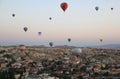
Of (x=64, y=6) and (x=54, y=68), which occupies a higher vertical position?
(x=64, y=6)

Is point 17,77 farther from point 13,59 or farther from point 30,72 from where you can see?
point 13,59

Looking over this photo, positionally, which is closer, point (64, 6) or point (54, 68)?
point (64, 6)

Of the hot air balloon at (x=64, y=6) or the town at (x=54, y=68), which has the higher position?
the hot air balloon at (x=64, y=6)

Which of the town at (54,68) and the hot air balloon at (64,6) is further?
the town at (54,68)

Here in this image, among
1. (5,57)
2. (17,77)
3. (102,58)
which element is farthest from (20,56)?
(17,77)

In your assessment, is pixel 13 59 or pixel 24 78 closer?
pixel 24 78

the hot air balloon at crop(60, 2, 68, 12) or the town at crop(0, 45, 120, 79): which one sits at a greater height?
the hot air balloon at crop(60, 2, 68, 12)

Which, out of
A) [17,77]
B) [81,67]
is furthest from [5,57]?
[17,77]

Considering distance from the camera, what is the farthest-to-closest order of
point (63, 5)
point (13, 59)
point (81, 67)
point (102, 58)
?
point (102, 58), point (13, 59), point (81, 67), point (63, 5)

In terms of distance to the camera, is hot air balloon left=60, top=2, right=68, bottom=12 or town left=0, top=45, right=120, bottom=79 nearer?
hot air balloon left=60, top=2, right=68, bottom=12

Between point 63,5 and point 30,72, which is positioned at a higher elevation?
point 63,5

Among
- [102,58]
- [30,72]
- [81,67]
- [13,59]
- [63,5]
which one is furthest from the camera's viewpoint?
[102,58]
